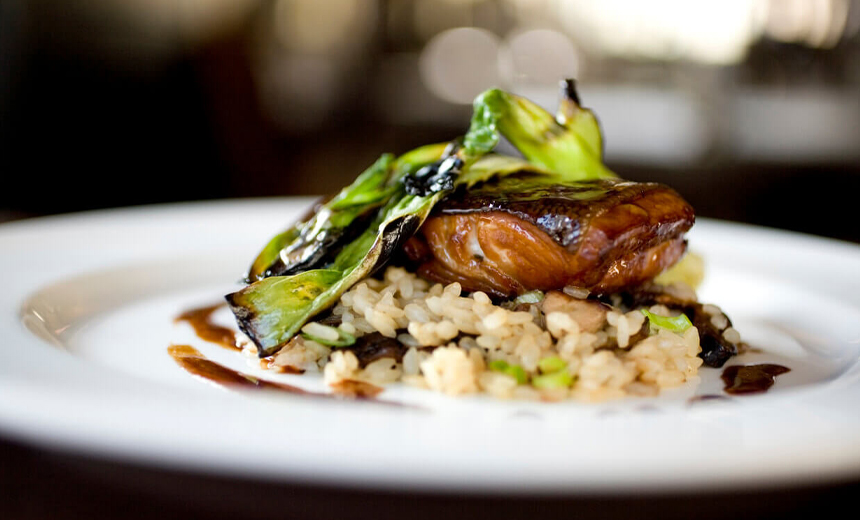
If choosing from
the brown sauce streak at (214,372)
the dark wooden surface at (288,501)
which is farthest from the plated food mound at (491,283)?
the dark wooden surface at (288,501)

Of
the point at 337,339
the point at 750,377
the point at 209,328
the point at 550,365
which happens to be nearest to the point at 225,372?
the point at 337,339

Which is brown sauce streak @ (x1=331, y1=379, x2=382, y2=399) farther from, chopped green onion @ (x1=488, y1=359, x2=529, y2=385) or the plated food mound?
chopped green onion @ (x1=488, y1=359, x2=529, y2=385)

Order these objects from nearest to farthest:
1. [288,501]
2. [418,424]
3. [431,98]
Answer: [288,501] → [418,424] → [431,98]

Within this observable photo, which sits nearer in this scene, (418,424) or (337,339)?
Result: (418,424)

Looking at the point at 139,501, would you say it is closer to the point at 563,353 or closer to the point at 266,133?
the point at 563,353

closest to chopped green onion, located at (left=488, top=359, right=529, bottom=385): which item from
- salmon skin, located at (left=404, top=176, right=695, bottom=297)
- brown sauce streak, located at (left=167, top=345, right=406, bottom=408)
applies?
brown sauce streak, located at (left=167, top=345, right=406, bottom=408)

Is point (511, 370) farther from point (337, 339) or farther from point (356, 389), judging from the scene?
point (337, 339)

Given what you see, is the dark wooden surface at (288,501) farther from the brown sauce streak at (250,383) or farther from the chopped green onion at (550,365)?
the chopped green onion at (550,365)
